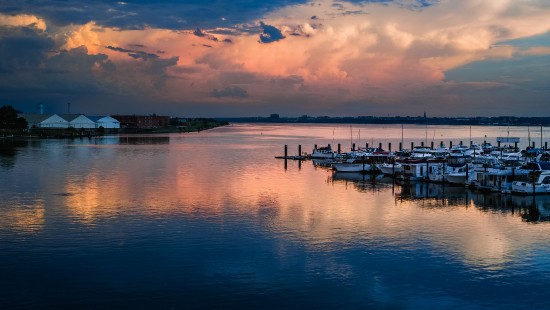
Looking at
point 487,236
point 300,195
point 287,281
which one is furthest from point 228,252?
point 300,195

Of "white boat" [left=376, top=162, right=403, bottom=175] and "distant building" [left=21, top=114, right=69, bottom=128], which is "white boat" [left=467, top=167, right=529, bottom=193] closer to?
"white boat" [left=376, top=162, right=403, bottom=175]

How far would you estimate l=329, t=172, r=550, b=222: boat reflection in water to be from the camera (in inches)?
1405

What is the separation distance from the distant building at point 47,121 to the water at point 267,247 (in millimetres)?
120425

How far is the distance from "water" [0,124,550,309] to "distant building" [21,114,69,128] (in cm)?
12043

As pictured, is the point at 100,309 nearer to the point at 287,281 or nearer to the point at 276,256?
the point at 287,281

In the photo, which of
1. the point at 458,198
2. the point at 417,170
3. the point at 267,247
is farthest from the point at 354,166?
the point at 267,247

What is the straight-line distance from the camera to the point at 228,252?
24.4 meters

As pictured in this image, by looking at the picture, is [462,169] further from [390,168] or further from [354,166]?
[354,166]

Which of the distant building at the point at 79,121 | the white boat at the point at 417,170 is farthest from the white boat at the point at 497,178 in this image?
the distant building at the point at 79,121

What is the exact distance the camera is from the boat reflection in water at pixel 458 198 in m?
35.7

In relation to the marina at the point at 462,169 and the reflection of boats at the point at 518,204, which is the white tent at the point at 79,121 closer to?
the marina at the point at 462,169

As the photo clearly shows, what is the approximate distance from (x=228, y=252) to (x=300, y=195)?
725 inches

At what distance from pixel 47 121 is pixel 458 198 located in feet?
466

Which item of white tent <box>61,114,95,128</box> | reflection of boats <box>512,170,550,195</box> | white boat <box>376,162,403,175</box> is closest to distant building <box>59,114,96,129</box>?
white tent <box>61,114,95,128</box>
